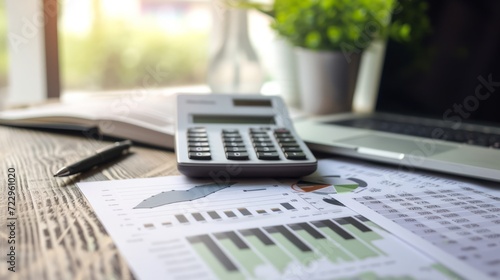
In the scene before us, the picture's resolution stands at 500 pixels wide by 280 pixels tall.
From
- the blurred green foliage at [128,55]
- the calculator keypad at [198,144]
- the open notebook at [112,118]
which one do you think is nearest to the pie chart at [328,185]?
the calculator keypad at [198,144]

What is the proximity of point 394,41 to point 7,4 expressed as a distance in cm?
72

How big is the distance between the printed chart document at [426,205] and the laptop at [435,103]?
0.03 metres

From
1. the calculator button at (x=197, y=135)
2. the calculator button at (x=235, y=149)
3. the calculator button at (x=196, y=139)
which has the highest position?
the calculator button at (x=197, y=135)

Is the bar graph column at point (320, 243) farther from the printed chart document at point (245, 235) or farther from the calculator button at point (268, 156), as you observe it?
the calculator button at point (268, 156)

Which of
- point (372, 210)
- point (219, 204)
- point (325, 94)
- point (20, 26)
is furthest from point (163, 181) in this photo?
point (20, 26)

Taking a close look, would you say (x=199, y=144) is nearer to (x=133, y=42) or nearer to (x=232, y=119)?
(x=232, y=119)

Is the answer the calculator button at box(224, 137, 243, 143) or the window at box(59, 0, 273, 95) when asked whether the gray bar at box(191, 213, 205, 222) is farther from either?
the window at box(59, 0, 273, 95)

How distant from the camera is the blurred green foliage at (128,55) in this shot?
1.46 metres

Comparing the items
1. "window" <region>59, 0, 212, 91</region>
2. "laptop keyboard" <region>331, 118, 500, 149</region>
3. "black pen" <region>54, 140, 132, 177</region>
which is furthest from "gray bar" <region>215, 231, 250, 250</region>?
"window" <region>59, 0, 212, 91</region>

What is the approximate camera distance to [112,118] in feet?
2.39

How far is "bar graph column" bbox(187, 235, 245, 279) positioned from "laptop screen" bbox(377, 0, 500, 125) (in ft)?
1.74

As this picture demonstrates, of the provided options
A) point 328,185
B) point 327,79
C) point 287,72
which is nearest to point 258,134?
point 328,185

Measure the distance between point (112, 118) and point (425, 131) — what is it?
1.47 ft

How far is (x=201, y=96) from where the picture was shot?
69 centimetres
